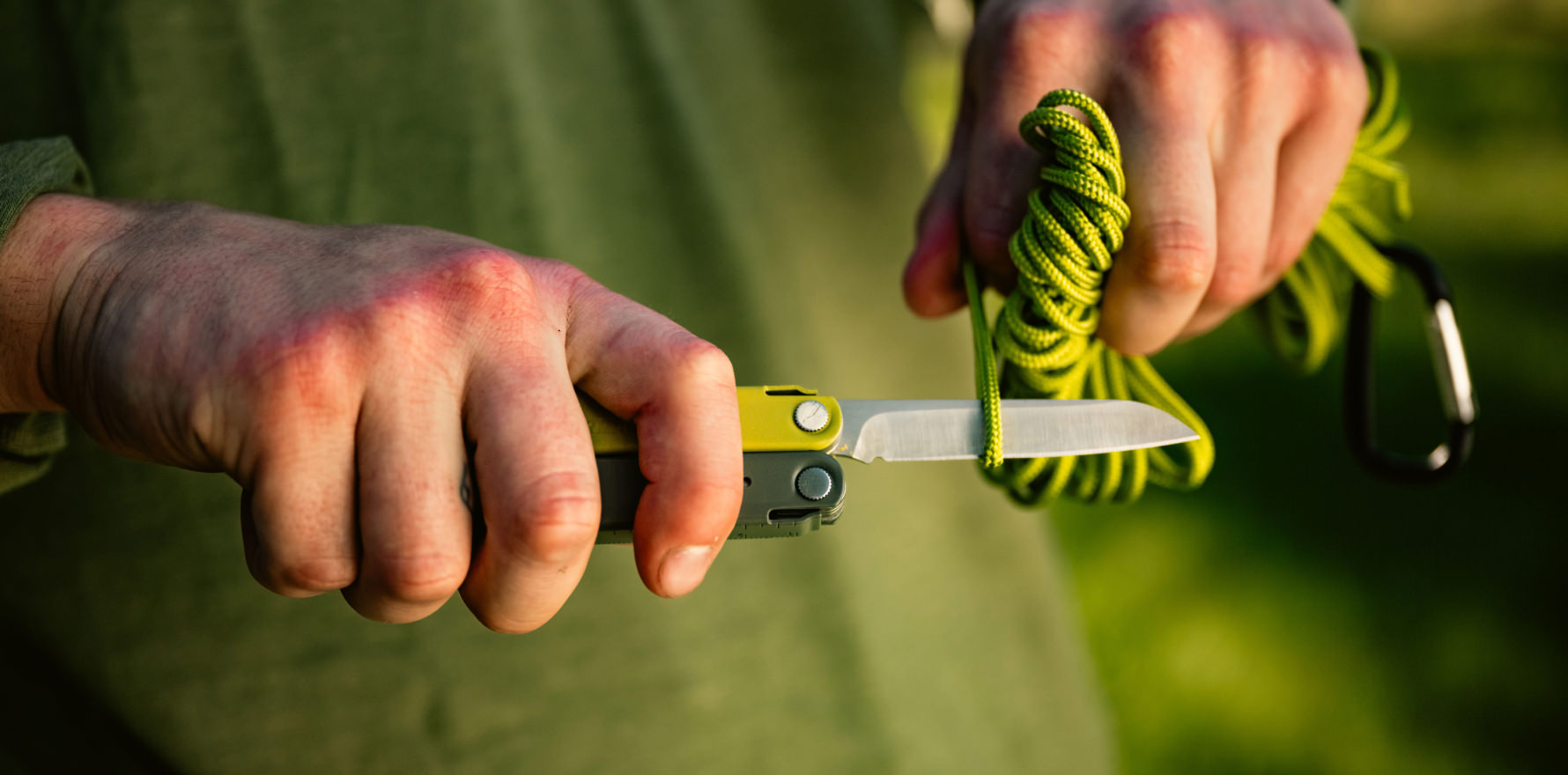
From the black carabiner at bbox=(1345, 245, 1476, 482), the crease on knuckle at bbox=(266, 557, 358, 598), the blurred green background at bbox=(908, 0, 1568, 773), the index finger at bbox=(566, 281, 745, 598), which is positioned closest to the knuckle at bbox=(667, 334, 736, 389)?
the index finger at bbox=(566, 281, 745, 598)

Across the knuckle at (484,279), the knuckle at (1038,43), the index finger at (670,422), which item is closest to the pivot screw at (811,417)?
the index finger at (670,422)

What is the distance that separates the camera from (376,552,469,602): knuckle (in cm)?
47

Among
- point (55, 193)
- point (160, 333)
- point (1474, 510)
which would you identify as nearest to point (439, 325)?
point (160, 333)

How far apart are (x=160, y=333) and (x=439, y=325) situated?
5.8 inches

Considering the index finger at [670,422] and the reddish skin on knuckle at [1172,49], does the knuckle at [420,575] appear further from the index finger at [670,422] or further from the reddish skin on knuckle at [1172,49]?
the reddish skin on knuckle at [1172,49]

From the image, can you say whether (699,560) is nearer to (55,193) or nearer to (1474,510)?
(55,193)

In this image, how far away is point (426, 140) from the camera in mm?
940

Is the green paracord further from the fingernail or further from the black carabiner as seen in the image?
the fingernail

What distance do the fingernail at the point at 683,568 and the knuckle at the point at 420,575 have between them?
121 millimetres

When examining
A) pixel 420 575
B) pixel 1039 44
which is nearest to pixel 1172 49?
pixel 1039 44

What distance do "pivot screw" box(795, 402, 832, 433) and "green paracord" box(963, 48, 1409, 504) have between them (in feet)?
0.41

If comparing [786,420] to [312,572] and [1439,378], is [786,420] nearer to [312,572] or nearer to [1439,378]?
[312,572]

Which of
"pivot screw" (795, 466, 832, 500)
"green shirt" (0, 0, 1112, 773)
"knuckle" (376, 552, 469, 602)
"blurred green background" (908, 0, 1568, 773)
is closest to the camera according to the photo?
"knuckle" (376, 552, 469, 602)

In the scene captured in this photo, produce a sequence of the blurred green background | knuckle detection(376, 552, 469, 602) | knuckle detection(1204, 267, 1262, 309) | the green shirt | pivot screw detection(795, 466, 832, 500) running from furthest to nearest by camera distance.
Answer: the blurred green background
the green shirt
knuckle detection(1204, 267, 1262, 309)
pivot screw detection(795, 466, 832, 500)
knuckle detection(376, 552, 469, 602)
